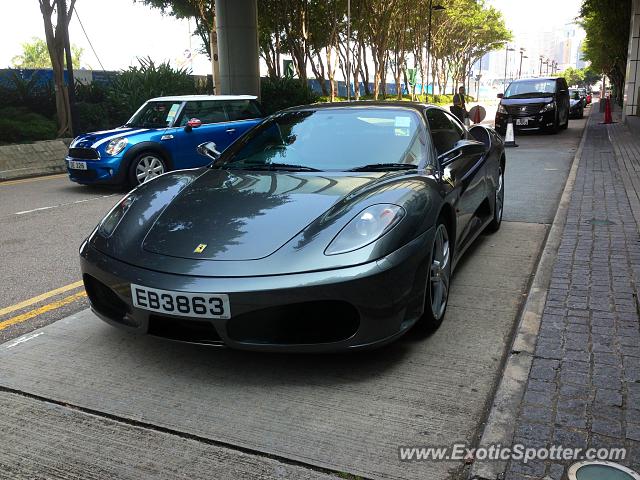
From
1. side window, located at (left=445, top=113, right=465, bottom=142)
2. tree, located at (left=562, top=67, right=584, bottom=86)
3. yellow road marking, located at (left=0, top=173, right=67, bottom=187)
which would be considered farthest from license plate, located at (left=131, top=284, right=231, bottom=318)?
tree, located at (left=562, top=67, right=584, bottom=86)

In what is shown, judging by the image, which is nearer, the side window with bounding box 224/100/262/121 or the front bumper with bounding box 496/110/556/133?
the side window with bounding box 224/100/262/121

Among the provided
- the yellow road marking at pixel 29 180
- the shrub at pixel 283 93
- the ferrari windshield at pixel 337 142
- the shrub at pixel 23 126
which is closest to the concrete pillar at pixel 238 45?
the shrub at pixel 283 93

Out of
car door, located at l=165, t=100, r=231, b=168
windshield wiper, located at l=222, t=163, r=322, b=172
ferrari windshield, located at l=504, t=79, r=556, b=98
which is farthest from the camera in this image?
ferrari windshield, located at l=504, t=79, r=556, b=98

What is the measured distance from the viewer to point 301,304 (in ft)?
9.17

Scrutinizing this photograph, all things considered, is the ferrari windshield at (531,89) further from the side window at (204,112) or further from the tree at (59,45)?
the tree at (59,45)

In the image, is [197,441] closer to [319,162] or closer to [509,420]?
[509,420]

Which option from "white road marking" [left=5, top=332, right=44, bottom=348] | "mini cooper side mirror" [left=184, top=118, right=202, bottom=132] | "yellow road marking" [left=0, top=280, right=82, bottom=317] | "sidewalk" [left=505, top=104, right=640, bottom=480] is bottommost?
"yellow road marking" [left=0, top=280, right=82, bottom=317]

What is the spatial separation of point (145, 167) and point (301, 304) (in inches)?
299

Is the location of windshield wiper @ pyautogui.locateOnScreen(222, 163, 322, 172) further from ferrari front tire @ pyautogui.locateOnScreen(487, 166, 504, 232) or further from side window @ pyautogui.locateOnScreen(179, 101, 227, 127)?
side window @ pyautogui.locateOnScreen(179, 101, 227, 127)

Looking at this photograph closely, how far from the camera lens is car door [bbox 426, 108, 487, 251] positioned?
4.15 metres

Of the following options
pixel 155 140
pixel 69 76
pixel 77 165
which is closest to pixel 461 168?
pixel 155 140

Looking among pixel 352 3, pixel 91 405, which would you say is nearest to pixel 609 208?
pixel 91 405

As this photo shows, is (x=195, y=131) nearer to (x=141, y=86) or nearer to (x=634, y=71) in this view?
(x=141, y=86)

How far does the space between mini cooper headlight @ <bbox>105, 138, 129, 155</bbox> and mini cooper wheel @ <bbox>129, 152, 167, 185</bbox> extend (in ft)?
0.92
